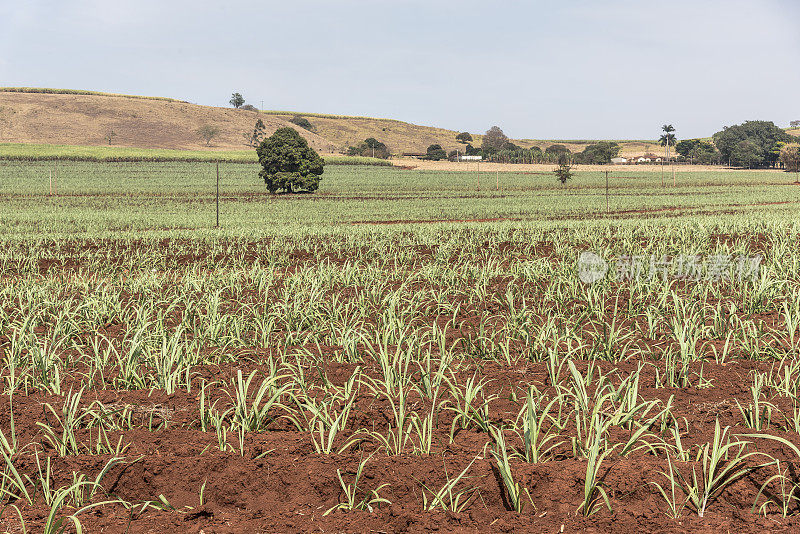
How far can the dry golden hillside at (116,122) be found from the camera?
13000 cm

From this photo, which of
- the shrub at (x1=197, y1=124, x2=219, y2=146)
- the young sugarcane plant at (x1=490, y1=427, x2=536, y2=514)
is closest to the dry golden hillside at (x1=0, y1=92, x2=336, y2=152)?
the shrub at (x1=197, y1=124, x2=219, y2=146)

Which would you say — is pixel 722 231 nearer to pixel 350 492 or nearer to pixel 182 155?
pixel 350 492

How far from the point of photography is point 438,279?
1006 cm

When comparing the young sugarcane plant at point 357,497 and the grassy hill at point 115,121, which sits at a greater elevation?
the grassy hill at point 115,121

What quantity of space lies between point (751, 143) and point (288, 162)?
136201mm

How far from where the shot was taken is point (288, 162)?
53438 mm

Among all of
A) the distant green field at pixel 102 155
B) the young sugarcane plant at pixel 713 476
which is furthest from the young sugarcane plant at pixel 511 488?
the distant green field at pixel 102 155

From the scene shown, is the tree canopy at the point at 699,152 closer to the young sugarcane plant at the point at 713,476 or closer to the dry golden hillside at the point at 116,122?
the dry golden hillside at the point at 116,122

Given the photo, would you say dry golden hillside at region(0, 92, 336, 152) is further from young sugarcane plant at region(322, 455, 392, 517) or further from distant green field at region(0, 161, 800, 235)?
young sugarcane plant at region(322, 455, 392, 517)

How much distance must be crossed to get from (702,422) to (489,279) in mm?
6132

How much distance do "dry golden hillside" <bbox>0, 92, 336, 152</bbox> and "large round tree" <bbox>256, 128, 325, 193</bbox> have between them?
87.1 meters

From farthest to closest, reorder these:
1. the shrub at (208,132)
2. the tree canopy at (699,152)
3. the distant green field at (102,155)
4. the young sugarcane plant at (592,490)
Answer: the tree canopy at (699,152) < the shrub at (208,132) < the distant green field at (102,155) < the young sugarcane plant at (592,490)

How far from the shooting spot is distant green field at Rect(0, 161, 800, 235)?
96.1 ft

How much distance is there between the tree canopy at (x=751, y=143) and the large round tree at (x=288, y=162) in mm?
105809
